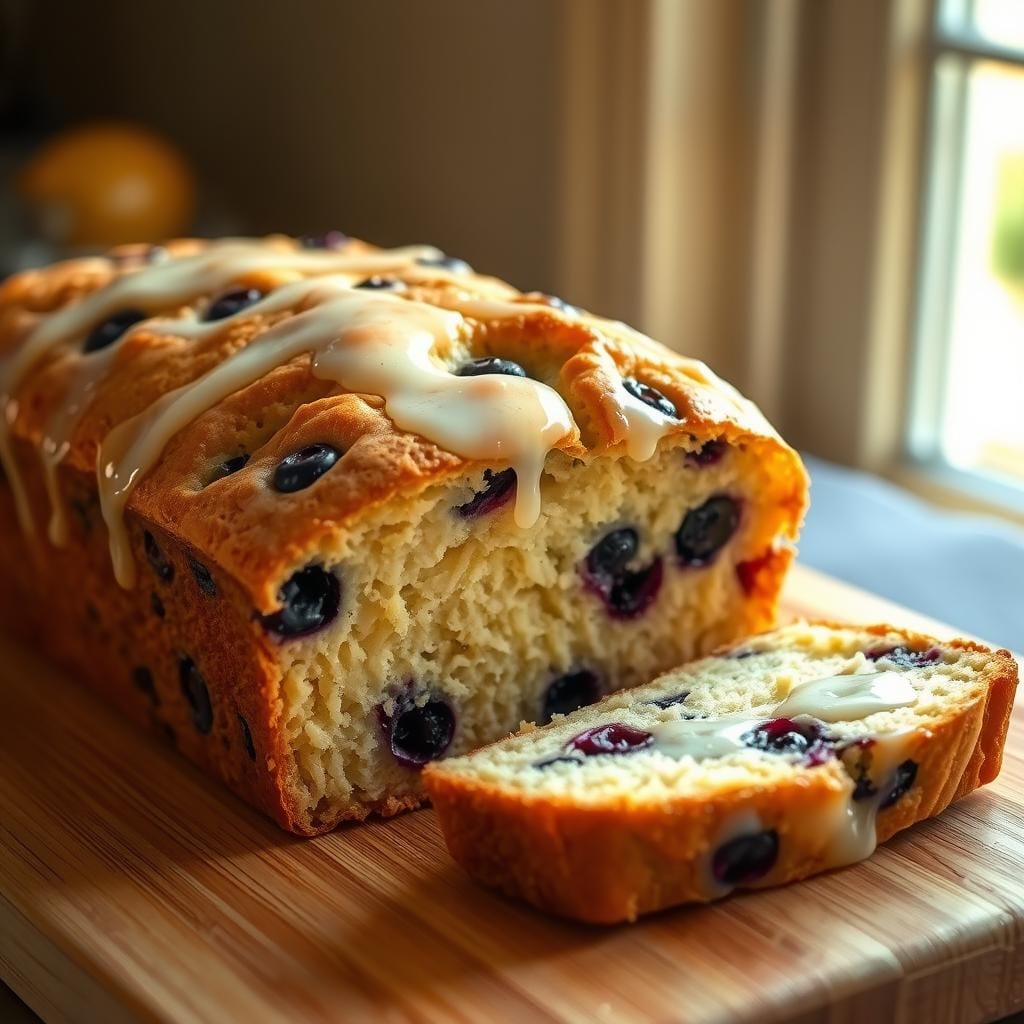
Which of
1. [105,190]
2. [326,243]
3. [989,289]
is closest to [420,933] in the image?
[326,243]

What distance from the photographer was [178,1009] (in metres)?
1.58

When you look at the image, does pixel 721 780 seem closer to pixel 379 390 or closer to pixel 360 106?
pixel 379 390

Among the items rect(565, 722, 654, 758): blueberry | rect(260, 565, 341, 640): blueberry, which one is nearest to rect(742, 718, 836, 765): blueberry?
rect(565, 722, 654, 758): blueberry

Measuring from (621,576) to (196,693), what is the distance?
50 cm

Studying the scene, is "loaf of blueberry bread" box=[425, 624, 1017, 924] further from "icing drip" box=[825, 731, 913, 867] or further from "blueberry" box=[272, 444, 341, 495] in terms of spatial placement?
"blueberry" box=[272, 444, 341, 495]

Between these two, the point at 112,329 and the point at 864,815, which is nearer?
the point at 864,815

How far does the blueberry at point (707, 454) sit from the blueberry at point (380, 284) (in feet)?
1.46

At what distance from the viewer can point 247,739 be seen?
1.94m

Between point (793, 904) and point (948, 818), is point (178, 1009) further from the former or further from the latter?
point (948, 818)

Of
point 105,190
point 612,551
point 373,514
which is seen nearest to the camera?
point 373,514

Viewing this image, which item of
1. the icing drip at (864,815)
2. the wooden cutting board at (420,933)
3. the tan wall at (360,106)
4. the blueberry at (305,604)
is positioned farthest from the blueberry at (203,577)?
the tan wall at (360,106)

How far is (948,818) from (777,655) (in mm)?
279

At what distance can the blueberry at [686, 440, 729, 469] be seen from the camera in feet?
6.72

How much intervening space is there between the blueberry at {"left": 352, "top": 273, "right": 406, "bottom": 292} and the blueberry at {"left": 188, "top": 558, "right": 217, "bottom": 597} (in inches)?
18.6
